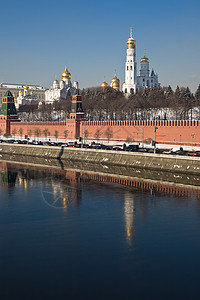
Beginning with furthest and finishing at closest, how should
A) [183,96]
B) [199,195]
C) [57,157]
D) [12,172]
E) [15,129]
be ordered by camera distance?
[183,96] < [15,129] < [57,157] < [12,172] < [199,195]

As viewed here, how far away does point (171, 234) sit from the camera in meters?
12.1

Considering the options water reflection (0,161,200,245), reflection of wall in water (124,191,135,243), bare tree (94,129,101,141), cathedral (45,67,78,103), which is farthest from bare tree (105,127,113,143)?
cathedral (45,67,78,103)

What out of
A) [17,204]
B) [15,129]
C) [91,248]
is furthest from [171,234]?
[15,129]

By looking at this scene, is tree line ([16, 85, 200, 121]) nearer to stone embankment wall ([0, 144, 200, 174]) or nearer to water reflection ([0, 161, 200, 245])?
stone embankment wall ([0, 144, 200, 174])

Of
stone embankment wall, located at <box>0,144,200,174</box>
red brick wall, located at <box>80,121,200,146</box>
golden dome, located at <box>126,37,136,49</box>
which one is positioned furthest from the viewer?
golden dome, located at <box>126,37,136,49</box>

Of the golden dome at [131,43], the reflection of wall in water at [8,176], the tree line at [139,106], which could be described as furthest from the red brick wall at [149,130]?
the golden dome at [131,43]

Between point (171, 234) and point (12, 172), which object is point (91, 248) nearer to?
point (171, 234)

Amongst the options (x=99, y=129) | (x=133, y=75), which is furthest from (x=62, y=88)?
(x=99, y=129)

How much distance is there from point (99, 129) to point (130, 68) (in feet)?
89.1

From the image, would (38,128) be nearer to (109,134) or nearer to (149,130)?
(109,134)

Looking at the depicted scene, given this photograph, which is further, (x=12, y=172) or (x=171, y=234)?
(x=12, y=172)

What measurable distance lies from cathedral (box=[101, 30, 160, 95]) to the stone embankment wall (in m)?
29.0

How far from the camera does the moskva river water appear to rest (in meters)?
8.82

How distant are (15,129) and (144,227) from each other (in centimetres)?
3335
